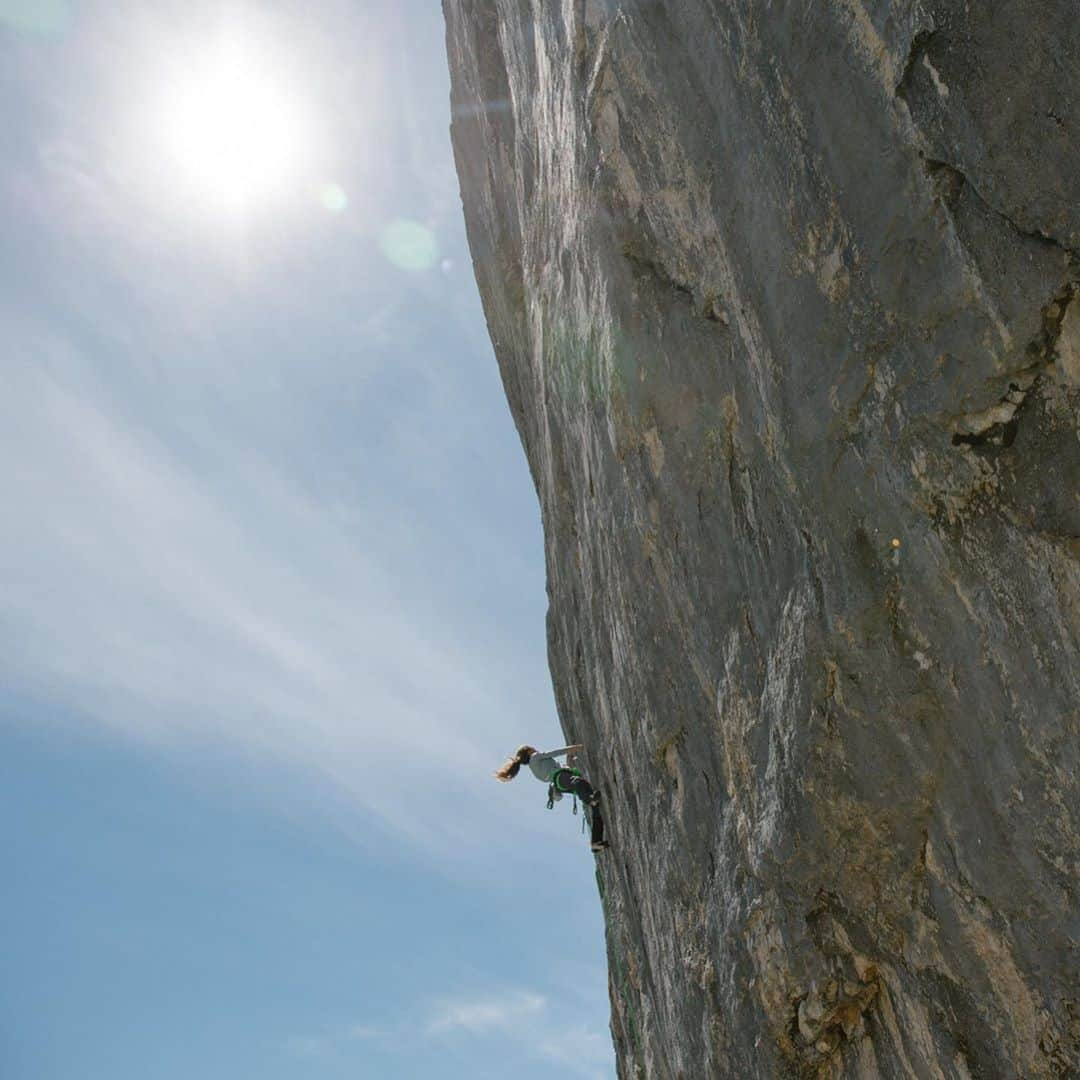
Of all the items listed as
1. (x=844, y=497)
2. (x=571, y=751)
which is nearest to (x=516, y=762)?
(x=571, y=751)

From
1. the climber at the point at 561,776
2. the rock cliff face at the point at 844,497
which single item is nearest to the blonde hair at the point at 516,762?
the climber at the point at 561,776

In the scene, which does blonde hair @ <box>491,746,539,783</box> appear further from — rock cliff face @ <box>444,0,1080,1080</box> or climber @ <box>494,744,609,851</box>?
rock cliff face @ <box>444,0,1080,1080</box>

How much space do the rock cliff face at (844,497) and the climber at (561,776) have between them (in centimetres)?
363

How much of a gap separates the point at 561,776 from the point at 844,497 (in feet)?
25.9

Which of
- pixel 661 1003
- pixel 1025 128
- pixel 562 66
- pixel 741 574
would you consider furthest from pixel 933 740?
pixel 562 66

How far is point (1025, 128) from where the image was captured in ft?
13.9

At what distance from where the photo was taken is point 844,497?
16.6 feet

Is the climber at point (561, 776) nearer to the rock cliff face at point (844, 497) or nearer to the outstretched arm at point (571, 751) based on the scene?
the outstretched arm at point (571, 751)

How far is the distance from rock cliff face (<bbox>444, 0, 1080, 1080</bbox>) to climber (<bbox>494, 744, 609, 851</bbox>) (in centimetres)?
363

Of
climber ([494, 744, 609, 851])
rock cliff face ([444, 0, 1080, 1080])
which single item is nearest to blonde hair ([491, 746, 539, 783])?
climber ([494, 744, 609, 851])

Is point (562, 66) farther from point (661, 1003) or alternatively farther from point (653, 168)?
point (661, 1003)

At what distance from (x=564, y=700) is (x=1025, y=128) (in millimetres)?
9927

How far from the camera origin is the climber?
1184cm

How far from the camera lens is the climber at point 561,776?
11844 millimetres
